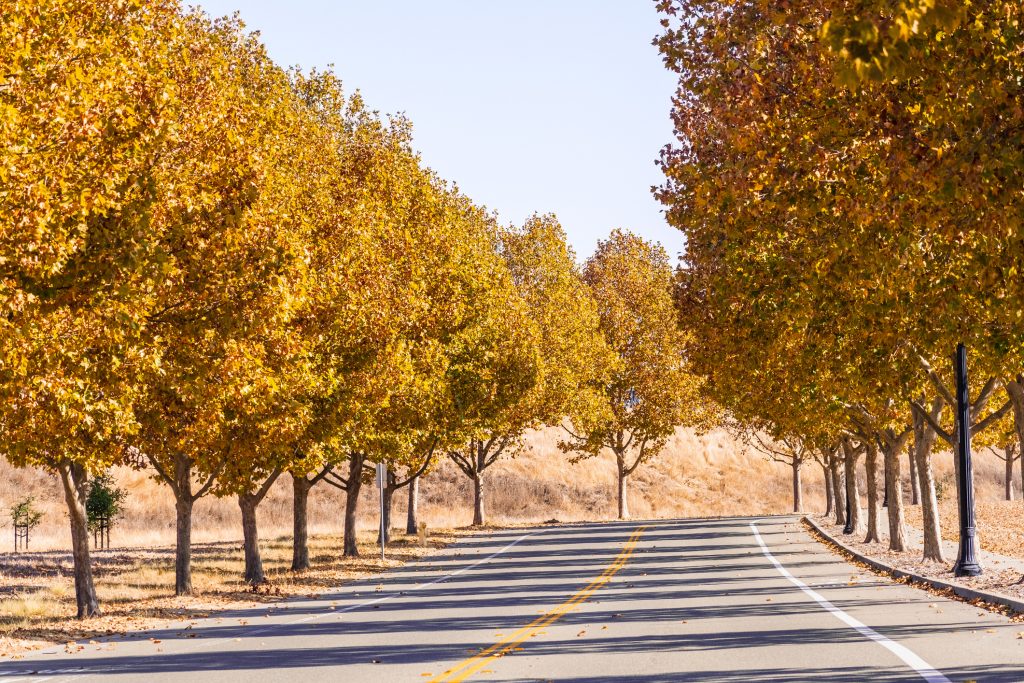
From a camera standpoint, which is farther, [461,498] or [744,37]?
[461,498]

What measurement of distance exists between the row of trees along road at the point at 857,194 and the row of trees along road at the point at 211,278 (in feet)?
23.4

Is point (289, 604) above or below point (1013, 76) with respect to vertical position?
below

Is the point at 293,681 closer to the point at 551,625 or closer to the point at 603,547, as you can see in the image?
A: the point at 551,625

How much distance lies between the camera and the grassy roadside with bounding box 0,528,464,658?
22.4 m

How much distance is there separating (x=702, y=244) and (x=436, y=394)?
13.0 metres

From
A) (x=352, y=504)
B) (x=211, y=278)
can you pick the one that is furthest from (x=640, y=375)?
(x=211, y=278)

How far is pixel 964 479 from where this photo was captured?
2675 cm

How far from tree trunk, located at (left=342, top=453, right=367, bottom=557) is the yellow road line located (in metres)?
11.2

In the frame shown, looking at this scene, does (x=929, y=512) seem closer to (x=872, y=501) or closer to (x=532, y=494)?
(x=872, y=501)

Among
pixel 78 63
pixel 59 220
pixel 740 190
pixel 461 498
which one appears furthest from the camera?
pixel 461 498

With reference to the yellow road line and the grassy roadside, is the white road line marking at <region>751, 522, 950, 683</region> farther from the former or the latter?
the grassy roadside

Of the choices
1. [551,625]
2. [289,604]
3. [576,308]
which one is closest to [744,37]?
[551,625]

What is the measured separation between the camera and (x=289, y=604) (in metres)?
26.2

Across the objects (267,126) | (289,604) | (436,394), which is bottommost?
(289,604)
